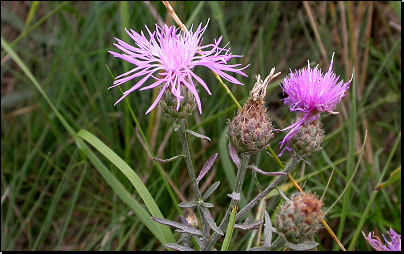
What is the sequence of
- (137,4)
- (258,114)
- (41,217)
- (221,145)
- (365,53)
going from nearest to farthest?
(258,114), (221,145), (41,217), (137,4), (365,53)

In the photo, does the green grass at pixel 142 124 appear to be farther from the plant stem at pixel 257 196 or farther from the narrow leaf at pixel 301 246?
the narrow leaf at pixel 301 246

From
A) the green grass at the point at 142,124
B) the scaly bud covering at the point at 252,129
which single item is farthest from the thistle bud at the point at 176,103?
the green grass at the point at 142,124

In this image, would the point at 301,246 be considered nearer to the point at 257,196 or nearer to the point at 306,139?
the point at 257,196

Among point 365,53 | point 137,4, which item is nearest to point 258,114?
point 137,4

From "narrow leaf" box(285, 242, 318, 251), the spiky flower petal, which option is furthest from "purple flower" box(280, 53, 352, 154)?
"narrow leaf" box(285, 242, 318, 251)

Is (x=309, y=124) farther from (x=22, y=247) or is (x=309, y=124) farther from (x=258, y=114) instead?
(x=22, y=247)

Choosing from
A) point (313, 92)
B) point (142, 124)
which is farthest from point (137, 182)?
point (142, 124)
